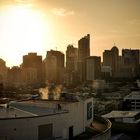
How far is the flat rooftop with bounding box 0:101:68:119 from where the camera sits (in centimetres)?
1847

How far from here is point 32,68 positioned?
366 feet

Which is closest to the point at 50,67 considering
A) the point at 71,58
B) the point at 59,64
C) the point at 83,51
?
the point at 59,64

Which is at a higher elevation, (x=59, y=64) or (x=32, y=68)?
(x=59, y=64)

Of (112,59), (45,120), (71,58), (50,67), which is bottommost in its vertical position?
(45,120)

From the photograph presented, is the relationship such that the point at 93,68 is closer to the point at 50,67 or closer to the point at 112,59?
the point at 112,59

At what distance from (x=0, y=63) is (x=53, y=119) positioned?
91.4 metres

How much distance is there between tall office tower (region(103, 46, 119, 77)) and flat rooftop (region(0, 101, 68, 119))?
115m

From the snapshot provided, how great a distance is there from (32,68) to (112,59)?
3709cm

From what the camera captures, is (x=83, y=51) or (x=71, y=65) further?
(x=83, y=51)

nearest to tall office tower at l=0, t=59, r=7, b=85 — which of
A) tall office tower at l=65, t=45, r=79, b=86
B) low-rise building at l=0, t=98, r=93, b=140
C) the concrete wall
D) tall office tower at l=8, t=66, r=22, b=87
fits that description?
tall office tower at l=8, t=66, r=22, b=87

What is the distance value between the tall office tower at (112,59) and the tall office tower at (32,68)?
3110cm

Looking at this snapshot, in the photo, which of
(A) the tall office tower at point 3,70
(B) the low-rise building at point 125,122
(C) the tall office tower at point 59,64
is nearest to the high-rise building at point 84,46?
(C) the tall office tower at point 59,64

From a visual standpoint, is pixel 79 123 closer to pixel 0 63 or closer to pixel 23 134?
pixel 23 134

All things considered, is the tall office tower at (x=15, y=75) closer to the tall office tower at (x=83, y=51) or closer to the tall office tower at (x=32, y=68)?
the tall office tower at (x=32, y=68)
